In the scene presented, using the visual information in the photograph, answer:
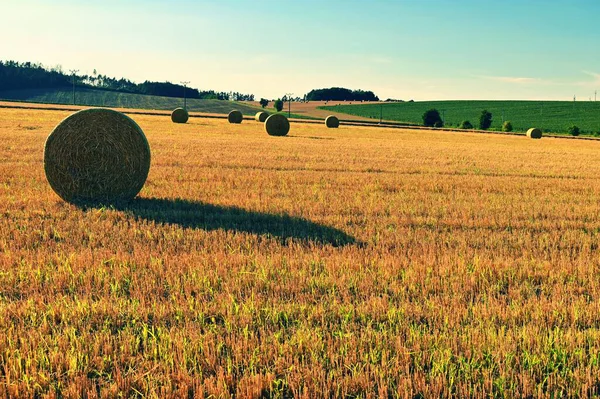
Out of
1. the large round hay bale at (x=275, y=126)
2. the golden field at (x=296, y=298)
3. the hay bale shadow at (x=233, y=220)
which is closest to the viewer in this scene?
the golden field at (x=296, y=298)

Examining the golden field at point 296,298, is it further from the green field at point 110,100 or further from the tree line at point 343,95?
the tree line at point 343,95

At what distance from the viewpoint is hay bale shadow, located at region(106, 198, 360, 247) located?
8922 millimetres

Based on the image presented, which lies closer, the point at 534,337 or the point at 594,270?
the point at 534,337

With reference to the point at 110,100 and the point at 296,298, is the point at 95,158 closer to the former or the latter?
the point at 296,298

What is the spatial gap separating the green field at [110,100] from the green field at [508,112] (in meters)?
31.8

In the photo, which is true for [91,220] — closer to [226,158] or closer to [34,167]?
[34,167]

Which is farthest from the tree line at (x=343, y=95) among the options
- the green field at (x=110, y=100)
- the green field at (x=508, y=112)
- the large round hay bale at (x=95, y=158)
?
the large round hay bale at (x=95, y=158)

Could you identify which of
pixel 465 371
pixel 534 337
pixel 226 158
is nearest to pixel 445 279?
pixel 534 337

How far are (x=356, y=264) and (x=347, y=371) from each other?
2775 mm

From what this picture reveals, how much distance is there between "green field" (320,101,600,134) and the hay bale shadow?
91.6 meters

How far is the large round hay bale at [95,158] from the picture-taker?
11.7m

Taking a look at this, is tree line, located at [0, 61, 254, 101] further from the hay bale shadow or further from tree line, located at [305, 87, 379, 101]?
the hay bale shadow

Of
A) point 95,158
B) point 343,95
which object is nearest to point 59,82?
point 343,95

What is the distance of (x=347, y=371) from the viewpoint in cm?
448
